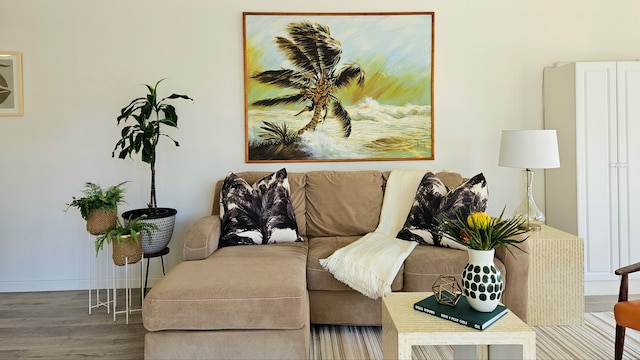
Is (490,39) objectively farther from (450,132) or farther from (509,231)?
(509,231)

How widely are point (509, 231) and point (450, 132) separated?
6.56 feet

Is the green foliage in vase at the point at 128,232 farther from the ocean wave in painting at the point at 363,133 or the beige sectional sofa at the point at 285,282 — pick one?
the ocean wave in painting at the point at 363,133

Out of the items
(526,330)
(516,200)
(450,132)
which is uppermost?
(450,132)

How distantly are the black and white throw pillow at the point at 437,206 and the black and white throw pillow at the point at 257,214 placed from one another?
2.52 ft

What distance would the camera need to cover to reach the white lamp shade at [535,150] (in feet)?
8.55

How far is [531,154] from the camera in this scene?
262 cm

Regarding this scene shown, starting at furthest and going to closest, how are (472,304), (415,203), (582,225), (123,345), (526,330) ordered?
(582,225) < (415,203) < (123,345) < (472,304) < (526,330)

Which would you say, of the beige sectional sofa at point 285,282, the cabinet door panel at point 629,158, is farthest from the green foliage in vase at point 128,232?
the cabinet door panel at point 629,158

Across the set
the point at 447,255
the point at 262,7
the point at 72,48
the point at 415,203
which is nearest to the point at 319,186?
the point at 415,203

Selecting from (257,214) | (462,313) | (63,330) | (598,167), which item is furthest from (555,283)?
(63,330)

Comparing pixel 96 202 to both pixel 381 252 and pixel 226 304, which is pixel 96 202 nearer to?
pixel 226 304

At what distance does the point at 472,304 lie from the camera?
1509 mm

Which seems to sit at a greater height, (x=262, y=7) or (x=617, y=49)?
(x=262, y=7)

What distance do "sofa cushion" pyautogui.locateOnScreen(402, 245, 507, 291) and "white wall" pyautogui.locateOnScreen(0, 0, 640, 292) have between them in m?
1.16
